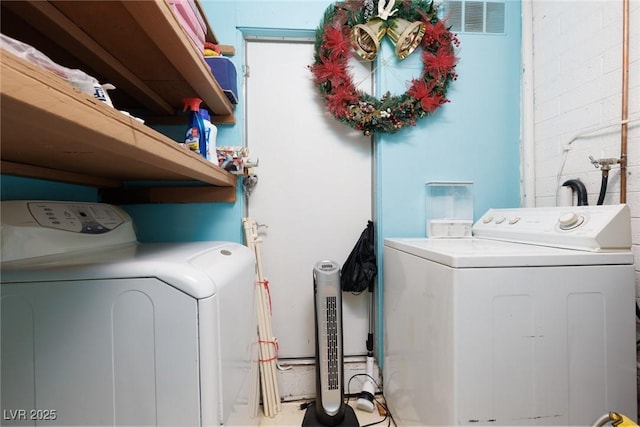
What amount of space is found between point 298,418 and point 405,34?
217 cm

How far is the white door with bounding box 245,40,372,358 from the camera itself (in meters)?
1.66

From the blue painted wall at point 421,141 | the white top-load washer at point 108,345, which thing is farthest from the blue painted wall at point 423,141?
the white top-load washer at point 108,345

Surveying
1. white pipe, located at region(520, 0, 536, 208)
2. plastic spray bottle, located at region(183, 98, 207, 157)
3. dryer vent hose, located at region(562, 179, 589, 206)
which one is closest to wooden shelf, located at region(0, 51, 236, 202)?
plastic spray bottle, located at region(183, 98, 207, 157)

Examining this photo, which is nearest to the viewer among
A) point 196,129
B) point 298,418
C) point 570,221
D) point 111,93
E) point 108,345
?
point 108,345

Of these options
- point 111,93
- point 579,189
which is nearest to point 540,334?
point 579,189

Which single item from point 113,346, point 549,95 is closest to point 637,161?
point 549,95

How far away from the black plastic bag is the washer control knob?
0.85m

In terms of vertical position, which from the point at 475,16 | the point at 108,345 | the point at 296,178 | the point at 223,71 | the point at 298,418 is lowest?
the point at 298,418

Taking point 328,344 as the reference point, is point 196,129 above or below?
above

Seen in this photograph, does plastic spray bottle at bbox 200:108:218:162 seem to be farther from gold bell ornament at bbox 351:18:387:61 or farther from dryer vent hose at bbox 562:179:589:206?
dryer vent hose at bbox 562:179:589:206

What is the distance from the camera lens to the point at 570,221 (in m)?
1.03

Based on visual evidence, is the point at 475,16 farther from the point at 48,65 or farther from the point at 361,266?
the point at 48,65

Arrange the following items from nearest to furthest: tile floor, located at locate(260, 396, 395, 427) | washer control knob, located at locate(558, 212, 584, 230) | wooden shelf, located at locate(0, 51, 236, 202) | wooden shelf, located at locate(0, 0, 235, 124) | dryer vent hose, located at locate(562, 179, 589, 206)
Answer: wooden shelf, located at locate(0, 51, 236, 202) < wooden shelf, located at locate(0, 0, 235, 124) < washer control knob, located at locate(558, 212, 584, 230) < dryer vent hose, located at locate(562, 179, 589, 206) < tile floor, located at locate(260, 396, 395, 427)

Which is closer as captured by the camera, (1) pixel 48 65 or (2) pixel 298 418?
(1) pixel 48 65
